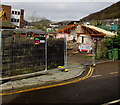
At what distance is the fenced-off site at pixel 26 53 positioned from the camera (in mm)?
6934

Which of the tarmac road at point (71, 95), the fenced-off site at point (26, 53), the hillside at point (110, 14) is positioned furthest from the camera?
the hillside at point (110, 14)

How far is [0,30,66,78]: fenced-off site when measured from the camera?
22.7 ft

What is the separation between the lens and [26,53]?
7840 millimetres

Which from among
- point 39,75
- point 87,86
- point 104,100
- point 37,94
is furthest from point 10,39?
point 104,100

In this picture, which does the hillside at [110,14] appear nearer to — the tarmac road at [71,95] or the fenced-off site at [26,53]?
the fenced-off site at [26,53]

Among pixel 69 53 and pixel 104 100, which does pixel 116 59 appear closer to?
pixel 69 53

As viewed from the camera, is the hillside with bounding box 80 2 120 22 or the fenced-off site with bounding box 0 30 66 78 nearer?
the fenced-off site with bounding box 0 30 66 78

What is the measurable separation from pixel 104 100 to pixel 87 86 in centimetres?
158

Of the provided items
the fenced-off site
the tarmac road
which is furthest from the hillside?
the tarmac road

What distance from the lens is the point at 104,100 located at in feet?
16.2

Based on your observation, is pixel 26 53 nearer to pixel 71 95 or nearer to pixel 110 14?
pixel 71 95

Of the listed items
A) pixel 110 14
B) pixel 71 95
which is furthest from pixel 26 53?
pixel 110 14

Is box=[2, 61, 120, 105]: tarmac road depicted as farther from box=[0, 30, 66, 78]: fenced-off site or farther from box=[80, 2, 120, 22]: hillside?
box=[80, 2, 120, 22]: hillside

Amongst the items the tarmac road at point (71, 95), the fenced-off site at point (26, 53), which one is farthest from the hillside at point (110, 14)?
the tarmac road at point (71, 95)
